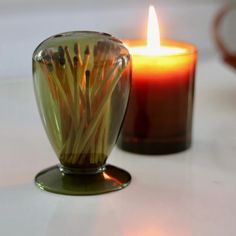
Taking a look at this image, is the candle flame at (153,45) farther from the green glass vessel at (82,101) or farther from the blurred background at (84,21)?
the blurred background at (84,21)

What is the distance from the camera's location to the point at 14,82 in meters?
0.84

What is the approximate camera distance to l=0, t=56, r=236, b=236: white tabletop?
427mm

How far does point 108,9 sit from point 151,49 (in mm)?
350

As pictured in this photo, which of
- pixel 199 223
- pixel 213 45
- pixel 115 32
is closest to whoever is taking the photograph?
pixel 199 223

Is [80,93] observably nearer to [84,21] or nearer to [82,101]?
[82,101]

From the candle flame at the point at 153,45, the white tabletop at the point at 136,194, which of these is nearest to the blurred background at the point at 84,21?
the white tabletop at the point at 136,194

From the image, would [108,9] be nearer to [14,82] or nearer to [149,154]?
[14,82]

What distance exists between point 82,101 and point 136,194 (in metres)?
0.08

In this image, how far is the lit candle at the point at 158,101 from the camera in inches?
22.7

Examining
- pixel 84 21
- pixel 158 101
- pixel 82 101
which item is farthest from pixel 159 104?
pixel 84 21

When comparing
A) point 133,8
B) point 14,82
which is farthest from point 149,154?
point 133,8

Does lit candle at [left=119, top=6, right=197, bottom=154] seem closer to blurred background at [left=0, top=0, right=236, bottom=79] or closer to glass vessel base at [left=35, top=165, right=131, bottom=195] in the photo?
glass vessel base at [left=35, top=165, right=131, bottom=195]

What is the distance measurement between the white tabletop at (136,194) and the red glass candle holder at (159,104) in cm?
2

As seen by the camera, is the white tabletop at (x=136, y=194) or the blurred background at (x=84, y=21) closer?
the white tabletop at (x=136, y=194)
